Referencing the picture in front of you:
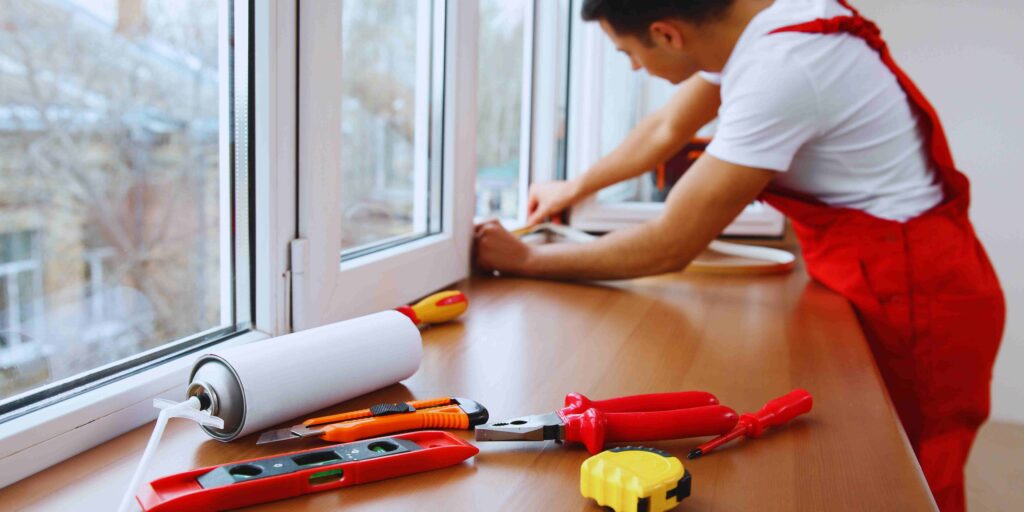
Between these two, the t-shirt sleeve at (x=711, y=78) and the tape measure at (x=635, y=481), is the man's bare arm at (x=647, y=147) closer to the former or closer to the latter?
the t-shirt sleeve at (x=711, y=78)

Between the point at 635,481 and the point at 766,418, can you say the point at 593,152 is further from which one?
the point at 635,481

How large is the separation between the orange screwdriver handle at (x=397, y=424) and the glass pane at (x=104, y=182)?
19cm

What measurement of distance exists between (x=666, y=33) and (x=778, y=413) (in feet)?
2.58

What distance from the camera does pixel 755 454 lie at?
529 millimetres

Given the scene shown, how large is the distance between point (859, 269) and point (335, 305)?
77cm

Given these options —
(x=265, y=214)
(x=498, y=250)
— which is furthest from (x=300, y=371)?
(x=498, y=250)

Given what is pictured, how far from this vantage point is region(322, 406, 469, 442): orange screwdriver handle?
1.67 feet

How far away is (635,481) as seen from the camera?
42 cm

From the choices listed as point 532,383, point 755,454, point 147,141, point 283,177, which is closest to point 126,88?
point 147,141

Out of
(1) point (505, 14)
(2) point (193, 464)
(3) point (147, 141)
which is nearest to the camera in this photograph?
(2) point (193, 464)

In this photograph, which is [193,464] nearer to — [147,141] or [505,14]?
Result: [147,141]

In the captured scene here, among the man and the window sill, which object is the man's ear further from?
the window sill

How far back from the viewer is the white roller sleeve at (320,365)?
1.65 ft

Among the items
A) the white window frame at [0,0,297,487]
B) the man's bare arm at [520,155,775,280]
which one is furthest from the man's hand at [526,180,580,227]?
the white window frame at [0,0,297,487]
